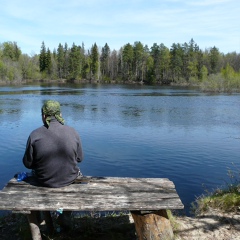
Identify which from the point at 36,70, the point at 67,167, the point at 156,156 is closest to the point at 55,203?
the point at 67,167

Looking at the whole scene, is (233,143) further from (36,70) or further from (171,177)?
(36,70)

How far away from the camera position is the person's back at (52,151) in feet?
14.6

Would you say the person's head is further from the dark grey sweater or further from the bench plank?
the bench plank

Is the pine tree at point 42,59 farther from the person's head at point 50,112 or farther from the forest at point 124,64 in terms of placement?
the person's head at point 50,112

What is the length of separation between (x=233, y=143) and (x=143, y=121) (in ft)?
30.2

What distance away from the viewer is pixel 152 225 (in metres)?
4.18

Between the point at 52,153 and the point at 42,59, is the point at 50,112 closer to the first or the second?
the point at 52,153

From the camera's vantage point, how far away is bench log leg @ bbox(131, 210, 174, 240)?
4.14m

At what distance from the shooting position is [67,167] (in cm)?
459

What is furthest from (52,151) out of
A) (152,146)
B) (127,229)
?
(152,146)

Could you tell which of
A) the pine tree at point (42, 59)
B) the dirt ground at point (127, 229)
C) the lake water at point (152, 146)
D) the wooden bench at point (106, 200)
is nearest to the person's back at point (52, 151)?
the wooden bench at point (106, 200)

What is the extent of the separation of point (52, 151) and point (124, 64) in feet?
366

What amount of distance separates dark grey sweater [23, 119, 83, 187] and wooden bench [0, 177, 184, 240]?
0.16m

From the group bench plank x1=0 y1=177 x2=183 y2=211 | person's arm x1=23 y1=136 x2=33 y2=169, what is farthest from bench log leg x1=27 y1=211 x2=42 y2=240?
person's arm x1=23 y1=136 x2=33 y2=169
